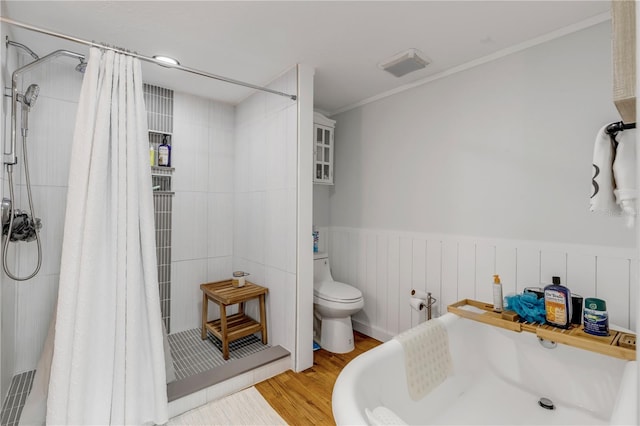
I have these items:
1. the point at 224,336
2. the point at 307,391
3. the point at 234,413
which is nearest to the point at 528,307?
the point at 307,391

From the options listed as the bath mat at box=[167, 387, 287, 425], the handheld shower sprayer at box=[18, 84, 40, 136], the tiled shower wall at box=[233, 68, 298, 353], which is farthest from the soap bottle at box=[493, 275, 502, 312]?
the handheld shower sprayer at box=[18, 84, 40, 136]

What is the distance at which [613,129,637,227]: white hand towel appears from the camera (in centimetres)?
→ 98

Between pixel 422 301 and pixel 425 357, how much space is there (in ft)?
2.36

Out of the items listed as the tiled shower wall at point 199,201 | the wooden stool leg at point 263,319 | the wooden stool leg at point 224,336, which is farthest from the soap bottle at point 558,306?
the tiled shower wall at point 199,201

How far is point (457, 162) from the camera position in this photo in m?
2.27

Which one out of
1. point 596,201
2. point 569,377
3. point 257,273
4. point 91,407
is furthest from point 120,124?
point 569,377

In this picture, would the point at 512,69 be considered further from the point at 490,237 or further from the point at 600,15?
the point at 490,237

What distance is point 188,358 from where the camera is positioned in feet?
7.64

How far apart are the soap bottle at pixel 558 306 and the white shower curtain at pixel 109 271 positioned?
215 cm

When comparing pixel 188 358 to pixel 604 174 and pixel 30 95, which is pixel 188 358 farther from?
pixel 604 174

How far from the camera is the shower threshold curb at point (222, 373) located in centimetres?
186

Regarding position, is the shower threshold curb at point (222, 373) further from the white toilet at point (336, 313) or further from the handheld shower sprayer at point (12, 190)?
the handheld shower sprayer at point (12, 190)

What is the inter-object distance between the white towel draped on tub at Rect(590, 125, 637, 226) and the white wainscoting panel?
28 centimetres

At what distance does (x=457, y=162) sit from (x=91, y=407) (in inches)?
106
